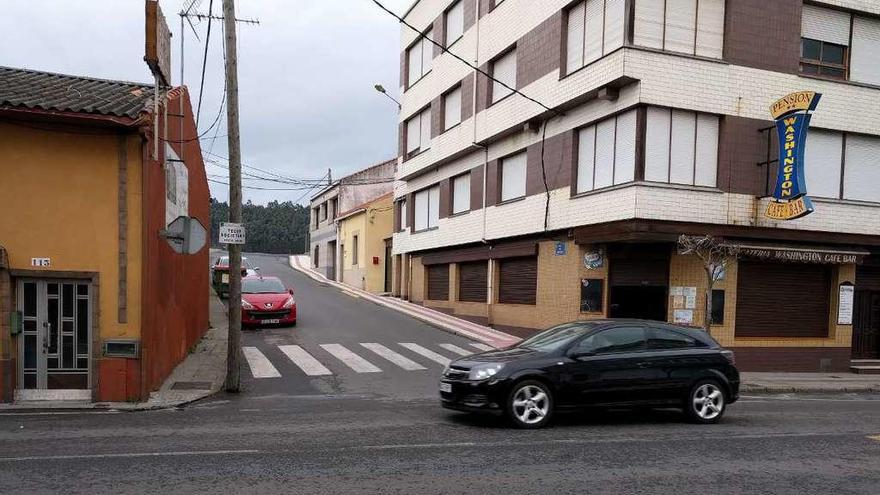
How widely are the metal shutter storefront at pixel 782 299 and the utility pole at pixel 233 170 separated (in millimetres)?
12209

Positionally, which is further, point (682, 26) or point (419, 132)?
point (419, 132)

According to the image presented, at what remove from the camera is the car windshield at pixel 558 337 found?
9415mm

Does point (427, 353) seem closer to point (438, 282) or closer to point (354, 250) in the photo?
point (438, 282)

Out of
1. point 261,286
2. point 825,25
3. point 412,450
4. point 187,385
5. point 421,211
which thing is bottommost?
point 187,385

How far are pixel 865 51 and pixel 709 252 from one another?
7.97 m

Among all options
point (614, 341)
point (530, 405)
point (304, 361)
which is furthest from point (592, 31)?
point (530, 405)

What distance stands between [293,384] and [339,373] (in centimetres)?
142

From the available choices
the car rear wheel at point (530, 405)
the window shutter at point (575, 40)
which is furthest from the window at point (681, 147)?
the car rear wheel at point (530, 405)

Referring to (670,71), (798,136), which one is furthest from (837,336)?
(670,71)

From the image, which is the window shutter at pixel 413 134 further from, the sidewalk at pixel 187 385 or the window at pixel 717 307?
the window at pixel 717 307

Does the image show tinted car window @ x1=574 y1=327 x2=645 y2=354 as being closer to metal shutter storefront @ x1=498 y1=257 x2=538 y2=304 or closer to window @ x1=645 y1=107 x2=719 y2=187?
window @ x1=645 y1=107 x2=719 y2=187

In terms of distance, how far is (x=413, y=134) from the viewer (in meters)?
30.7

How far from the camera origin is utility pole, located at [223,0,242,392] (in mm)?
12352

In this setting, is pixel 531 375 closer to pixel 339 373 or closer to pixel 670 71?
pixel 339 373
